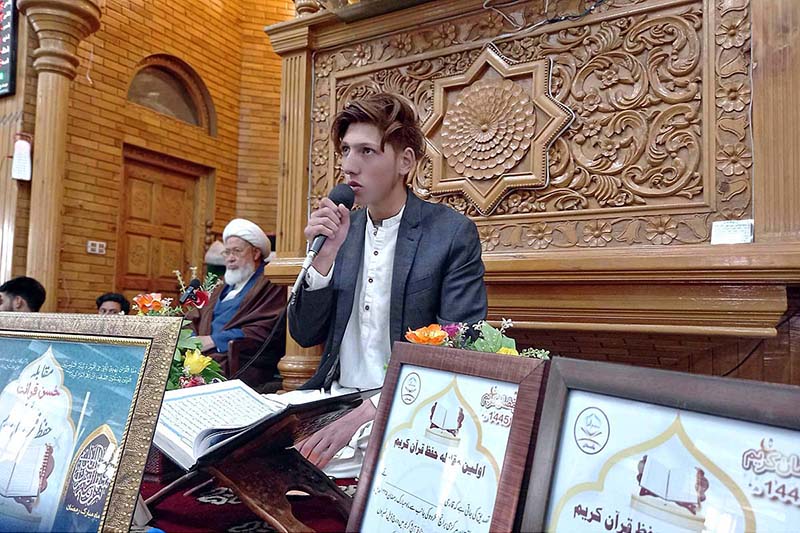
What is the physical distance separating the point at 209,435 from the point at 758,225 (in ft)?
5.93

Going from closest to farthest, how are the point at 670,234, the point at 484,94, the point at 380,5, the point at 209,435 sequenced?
the point at 209,435 < the point at 670,234 < the point at 484,94 < the point at 380,5

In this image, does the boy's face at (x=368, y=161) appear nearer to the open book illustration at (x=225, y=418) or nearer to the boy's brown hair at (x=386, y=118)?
the boy's brown hair at (x=386, y=118)

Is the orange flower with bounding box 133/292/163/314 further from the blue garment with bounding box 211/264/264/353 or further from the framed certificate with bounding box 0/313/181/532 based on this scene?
the blue garment with bounding box 211/264/264/353

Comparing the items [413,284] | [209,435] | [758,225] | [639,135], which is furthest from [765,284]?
[209,435]

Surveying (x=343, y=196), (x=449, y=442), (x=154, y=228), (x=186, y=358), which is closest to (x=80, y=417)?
(x=449, y=442)

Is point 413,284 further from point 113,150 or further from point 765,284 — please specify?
point 113,150

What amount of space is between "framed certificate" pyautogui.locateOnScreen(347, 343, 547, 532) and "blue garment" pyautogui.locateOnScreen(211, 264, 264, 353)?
113 inches

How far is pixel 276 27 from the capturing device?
3.08m

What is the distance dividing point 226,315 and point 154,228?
329cm

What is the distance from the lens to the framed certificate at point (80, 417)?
0.77 metres

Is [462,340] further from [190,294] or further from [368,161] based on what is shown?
[190,294]

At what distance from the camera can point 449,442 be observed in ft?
2.60

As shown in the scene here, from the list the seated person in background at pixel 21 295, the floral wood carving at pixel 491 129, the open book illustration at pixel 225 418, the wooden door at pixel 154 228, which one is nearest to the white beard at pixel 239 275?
the seated person in background at pixel 21 295

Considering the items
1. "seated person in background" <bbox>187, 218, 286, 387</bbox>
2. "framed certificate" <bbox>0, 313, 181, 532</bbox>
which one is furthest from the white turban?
"framed certificate" <bbox>0, 313, 181, 532</bbox>
